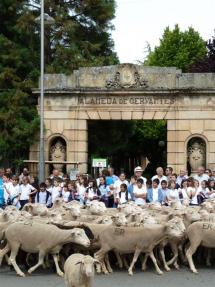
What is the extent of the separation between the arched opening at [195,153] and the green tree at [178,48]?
2590cm

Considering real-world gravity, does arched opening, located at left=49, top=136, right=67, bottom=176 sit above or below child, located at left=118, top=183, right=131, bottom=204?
above

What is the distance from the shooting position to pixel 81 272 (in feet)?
31.8

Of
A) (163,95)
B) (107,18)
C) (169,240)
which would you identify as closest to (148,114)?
(163,95)

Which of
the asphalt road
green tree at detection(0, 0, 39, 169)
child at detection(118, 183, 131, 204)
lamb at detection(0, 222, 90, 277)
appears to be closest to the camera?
the asphalt road

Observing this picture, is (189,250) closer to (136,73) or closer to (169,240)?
(169,240)

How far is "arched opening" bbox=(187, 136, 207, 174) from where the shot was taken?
91.9 ft

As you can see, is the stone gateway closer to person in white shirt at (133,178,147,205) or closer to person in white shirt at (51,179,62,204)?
person in white shirt at (51,179,62,204)

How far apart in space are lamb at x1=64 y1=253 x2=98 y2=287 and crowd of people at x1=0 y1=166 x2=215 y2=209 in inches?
299

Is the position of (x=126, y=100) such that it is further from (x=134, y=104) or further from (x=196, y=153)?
(x=196, y=153)

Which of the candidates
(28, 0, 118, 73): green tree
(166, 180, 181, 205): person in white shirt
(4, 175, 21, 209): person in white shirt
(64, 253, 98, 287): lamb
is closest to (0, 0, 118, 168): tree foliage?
(28, 0, 118, 73): green tree

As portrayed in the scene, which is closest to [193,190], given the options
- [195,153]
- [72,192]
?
[72,192]

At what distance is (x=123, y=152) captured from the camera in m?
50.9

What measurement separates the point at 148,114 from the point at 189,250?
1478 centimetres

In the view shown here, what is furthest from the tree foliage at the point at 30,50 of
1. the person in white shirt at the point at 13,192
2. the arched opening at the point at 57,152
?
the person in white shirt at the point at 13,192
